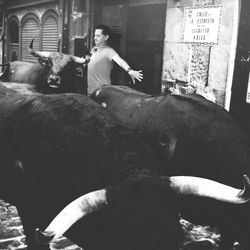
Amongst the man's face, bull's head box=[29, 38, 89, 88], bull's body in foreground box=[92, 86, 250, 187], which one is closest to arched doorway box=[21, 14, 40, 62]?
bull's head box=[29, 38, 89, 88]

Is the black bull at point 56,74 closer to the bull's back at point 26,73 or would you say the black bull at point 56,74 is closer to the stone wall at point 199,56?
the bull's back at point 26,73

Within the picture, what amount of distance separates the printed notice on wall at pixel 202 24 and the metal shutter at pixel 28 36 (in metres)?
8.17

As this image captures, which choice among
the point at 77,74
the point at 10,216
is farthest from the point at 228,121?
the point at 77,74

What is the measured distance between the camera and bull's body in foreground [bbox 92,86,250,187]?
3795 millimetres

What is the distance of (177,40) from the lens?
761cm

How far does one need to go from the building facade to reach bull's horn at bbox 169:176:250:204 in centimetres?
406

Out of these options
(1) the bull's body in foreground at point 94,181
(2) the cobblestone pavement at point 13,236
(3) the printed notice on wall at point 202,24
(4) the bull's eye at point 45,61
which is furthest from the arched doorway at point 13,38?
(1) the bull's body in foreground at point 94,181

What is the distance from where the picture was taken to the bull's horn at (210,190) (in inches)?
96.6

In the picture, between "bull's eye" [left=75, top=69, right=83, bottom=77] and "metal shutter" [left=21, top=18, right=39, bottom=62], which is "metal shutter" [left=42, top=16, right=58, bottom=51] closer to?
"metal shutter" [left=21, top=18, right=39, bottom=62]

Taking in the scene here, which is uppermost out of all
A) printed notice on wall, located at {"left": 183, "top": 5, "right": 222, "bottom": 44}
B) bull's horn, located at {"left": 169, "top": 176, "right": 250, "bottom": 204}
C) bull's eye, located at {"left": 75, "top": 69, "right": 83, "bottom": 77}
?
printed notice on wall, located at {"left": 183, "top": 5, "right": 222, "bottom": 44}

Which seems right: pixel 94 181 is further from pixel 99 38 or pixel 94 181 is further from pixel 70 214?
pixel 99 38

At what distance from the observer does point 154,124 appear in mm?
4289

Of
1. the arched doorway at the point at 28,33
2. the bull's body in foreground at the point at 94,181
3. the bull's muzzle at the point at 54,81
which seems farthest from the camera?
the arched doorway at the point at 28,33

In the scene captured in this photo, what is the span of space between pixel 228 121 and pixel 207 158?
465 millimetres
